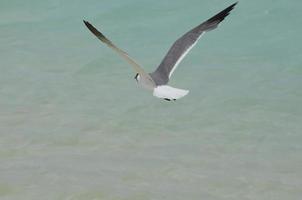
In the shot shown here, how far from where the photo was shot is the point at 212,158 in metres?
9.06

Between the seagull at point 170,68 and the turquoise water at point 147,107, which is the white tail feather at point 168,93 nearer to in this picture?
the seagull at point 170,68

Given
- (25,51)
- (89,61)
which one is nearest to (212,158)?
(89,61)

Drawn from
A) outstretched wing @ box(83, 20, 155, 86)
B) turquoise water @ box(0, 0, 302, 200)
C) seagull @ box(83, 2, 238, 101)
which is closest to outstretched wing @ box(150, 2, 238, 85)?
seagull @ box(83, 2, 238, 101)

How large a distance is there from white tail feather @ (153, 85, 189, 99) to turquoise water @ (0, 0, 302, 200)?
81.2 inches

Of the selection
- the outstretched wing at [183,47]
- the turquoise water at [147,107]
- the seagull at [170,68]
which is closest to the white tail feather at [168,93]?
the seagull at [170,68]

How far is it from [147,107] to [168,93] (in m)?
4.36

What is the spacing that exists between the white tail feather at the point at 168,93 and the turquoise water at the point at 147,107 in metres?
2.06

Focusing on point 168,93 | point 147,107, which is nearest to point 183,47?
point 168,93

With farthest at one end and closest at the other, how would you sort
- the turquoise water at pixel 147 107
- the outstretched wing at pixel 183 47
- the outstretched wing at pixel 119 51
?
1. the turquoise water at pixel 147 107
2. the outstretched wing at pixel 183 47
3. the outstretched wing at pixel 119 51

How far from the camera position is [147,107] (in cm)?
1053

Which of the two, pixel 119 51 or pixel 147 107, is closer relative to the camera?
pixel 119 51

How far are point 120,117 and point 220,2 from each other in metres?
5.03

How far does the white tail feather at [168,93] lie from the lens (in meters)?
6.09

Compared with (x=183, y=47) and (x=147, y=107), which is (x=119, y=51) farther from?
(x=147, y=107)
